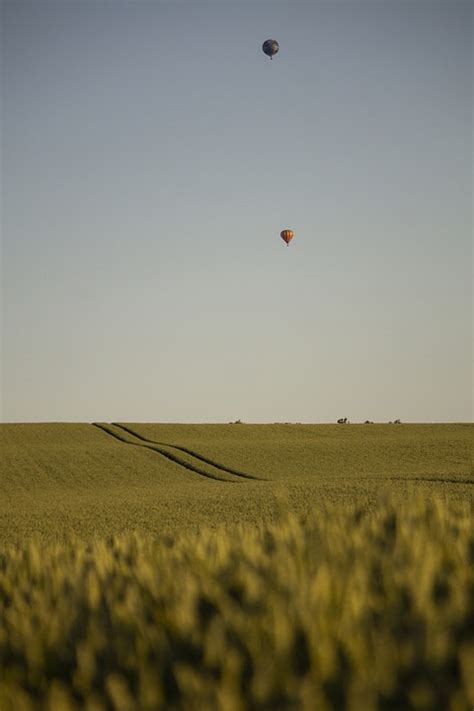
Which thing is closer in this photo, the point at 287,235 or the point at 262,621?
the point at 262,621

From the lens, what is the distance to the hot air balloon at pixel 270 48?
203ft

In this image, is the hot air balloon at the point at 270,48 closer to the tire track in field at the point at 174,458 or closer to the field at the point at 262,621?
the tire track in field at the point at 174,458

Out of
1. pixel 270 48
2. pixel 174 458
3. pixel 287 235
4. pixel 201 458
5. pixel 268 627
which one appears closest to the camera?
pixel 268 627

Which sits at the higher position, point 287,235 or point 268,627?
point 287,235

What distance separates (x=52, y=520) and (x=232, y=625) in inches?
892

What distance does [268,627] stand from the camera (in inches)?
80.8

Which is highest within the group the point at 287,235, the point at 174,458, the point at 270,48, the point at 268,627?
the point at 270,48

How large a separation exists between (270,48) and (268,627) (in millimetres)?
Answer: 65476

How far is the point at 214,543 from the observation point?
11.4 feet

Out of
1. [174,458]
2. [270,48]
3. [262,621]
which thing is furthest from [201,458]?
[262,621]

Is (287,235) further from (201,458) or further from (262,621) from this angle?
(262,621)

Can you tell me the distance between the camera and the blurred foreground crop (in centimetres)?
179

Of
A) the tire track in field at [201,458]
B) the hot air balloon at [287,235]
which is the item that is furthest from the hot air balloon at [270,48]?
the tire track in field at [201,458]

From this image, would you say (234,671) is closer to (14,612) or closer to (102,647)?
(102,647)
